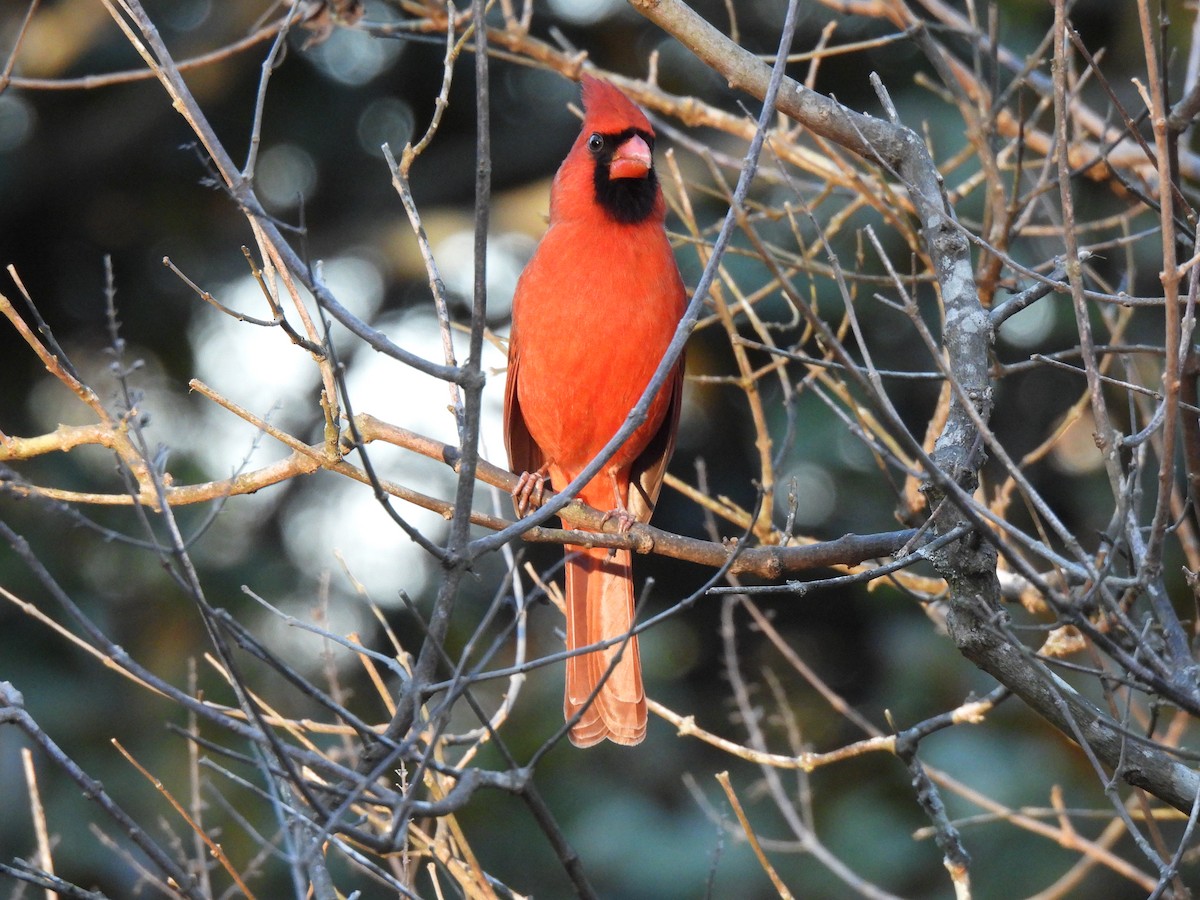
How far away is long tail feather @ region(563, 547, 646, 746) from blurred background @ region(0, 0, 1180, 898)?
1635 mm

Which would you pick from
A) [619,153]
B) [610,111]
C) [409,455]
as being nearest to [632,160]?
[619,153]

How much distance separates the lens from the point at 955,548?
7.06 ft

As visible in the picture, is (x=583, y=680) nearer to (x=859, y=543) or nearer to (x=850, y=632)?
(x=859, y=543)

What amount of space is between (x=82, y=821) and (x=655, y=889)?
2.32 meters

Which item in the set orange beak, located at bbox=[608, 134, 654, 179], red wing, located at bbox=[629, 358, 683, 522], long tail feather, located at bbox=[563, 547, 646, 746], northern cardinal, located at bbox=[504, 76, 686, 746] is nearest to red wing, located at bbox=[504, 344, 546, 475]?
northern cardinal, located at bbox=[504, 76, 686, 746]

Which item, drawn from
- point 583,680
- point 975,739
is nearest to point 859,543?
point 583,680

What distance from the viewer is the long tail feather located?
351cm

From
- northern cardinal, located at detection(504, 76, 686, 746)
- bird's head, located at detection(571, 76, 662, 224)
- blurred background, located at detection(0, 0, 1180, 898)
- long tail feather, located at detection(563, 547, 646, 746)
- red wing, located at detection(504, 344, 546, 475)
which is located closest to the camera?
long tail feather, located at detection(563, 547, 646, 746)

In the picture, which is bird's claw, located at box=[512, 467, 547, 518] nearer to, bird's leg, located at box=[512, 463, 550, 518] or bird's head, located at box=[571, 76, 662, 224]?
bird's leg, located at box=[512, 463, 550, 518]

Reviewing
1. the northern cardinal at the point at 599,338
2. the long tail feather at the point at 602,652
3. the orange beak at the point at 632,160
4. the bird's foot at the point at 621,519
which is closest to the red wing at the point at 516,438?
the northern cardinal at the point at 599,338

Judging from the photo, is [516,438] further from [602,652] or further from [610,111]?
[610,111]

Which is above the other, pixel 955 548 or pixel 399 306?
pixel 955 548

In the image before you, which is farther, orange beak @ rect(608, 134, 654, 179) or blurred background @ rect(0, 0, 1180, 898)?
blurred background @ rect(0, 0, 1180, 898)

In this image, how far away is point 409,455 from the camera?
21.0ft
